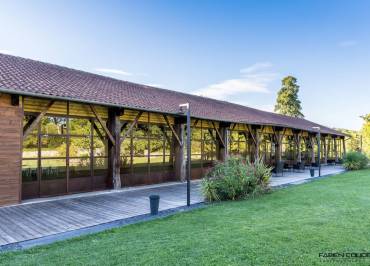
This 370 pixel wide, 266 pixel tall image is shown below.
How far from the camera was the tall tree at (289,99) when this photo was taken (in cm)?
4188

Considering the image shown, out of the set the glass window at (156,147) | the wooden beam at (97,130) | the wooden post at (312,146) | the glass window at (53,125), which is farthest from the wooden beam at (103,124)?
the wooden post at (312,146)

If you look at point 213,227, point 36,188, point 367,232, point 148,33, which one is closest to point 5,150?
point 36,188

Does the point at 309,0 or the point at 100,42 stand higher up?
the point at 309,0

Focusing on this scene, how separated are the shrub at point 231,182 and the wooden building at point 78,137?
3.23 metres

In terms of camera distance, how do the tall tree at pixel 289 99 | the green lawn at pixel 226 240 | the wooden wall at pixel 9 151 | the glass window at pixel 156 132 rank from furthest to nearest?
the tall tree at pixel 289 99, the glass window at pixel 156 132, the wooden wall at pixel 9 151, the green lawn at pixel 226 240

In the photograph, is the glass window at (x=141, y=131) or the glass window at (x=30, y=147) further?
the glass window at (x=141, y=131)

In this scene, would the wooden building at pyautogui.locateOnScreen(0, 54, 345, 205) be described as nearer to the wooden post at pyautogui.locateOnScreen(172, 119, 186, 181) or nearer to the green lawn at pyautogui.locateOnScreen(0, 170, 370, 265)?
A: the wooden post at pyautogui.locateOnScreen(172, 119, 186, 181)

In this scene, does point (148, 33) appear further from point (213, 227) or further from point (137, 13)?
point (213, 227)

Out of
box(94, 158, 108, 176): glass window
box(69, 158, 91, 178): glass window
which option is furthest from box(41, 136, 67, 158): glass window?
box(94, 158, 108, 176): glass window

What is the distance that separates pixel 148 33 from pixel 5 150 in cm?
1292

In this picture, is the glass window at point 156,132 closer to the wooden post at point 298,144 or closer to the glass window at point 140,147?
the glass window at point 140,147

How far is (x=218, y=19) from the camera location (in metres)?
17.6

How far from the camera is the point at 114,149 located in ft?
32.1

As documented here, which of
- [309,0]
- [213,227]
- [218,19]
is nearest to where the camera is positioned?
[213,227]
